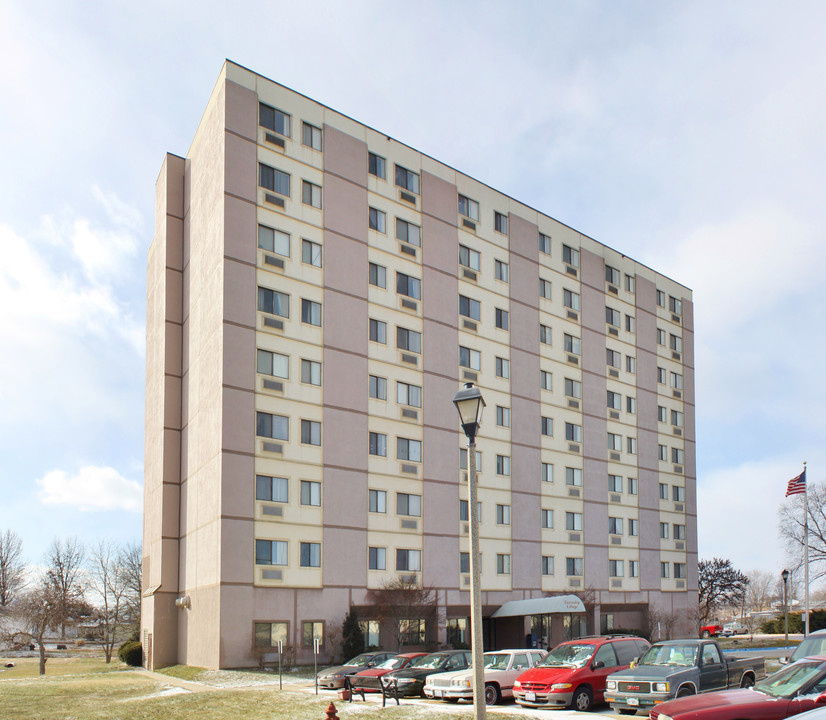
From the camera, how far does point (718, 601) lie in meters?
91.0

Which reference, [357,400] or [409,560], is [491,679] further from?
[357,400]

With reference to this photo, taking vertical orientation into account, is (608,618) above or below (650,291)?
below

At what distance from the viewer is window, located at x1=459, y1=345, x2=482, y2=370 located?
49.4 m

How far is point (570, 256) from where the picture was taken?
5884cm

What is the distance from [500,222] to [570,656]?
36.6m

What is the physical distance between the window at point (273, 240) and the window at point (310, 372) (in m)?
5.57

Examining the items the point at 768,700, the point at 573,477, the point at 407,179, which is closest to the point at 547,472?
the point at 573,477

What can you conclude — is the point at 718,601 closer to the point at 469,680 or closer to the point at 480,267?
the point at 480,267

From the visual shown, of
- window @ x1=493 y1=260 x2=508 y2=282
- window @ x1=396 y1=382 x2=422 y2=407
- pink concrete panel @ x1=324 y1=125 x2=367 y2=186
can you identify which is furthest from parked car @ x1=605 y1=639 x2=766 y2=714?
window @ x1=493 y1=260 x2=508 y2=282

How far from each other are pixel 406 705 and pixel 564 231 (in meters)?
→ 42.1

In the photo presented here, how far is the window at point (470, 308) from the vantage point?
50125 millimetres

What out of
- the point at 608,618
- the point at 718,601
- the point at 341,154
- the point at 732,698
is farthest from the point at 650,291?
the point at 732,698

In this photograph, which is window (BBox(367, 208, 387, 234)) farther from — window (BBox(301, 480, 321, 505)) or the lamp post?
the lamp post

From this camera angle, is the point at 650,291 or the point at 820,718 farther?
the point at 650,291
